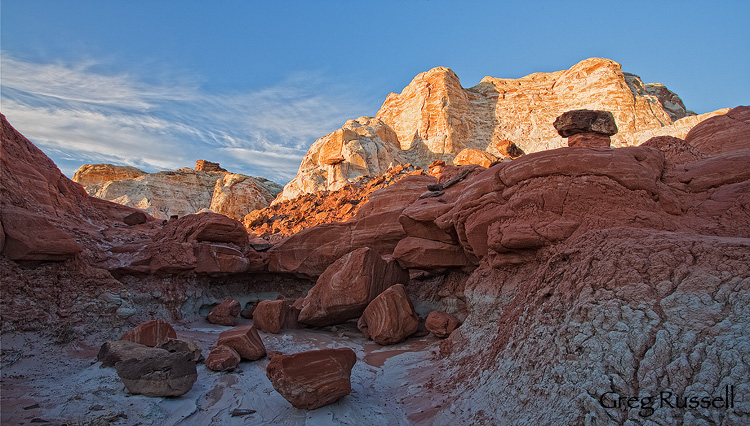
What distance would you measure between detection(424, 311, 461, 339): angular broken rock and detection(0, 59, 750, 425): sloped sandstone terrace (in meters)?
0.03

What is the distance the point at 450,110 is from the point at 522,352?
1392 inches

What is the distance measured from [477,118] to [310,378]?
122ft

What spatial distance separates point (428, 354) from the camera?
6.29 metres

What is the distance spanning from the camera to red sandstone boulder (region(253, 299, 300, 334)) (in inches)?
323

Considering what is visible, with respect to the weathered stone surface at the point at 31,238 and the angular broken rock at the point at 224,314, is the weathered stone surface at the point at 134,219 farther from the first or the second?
the weathered stone surface at the point at 31,238

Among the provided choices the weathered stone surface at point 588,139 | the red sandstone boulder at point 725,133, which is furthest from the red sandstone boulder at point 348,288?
the red sandstone boulder at point 725,133

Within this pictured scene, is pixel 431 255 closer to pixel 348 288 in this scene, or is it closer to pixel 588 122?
pixel 348 288

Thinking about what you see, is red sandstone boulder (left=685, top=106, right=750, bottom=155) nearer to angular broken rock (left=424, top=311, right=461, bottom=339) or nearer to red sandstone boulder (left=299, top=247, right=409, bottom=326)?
angular broken rock (left=424, top=311, right=461, bottom=339)

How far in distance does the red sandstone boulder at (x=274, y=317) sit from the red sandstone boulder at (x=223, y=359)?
2092 mm

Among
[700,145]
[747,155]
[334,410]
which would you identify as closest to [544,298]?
[334,410]

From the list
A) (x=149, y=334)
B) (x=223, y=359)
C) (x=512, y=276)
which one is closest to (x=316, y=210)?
(x=149, y=334)

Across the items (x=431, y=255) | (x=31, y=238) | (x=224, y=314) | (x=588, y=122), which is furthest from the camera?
(x=224, y=314)

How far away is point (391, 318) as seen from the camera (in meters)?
7.19

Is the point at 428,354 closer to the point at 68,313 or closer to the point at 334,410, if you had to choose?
the point at 334,410
